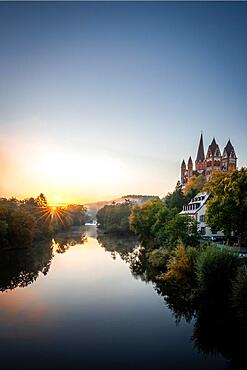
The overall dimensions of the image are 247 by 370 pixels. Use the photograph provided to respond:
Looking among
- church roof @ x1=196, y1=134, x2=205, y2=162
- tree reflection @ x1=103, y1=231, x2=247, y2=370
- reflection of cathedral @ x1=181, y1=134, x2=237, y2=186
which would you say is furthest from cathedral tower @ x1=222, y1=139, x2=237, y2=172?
tree reflection @ x1=103, y1=231, x2=247, y2=370

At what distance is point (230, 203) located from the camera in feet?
104

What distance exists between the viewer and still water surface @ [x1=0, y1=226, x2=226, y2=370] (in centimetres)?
1505

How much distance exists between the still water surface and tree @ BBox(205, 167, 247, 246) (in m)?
9.96

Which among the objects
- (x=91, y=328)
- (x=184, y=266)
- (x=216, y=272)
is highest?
(x=216, y=272)

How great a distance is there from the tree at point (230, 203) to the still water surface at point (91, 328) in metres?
9.96

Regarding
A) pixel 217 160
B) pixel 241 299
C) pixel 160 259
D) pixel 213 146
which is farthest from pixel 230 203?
pixel 213 146

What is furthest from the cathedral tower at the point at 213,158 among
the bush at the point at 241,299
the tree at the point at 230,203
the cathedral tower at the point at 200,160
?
the bush at the point at 241,299

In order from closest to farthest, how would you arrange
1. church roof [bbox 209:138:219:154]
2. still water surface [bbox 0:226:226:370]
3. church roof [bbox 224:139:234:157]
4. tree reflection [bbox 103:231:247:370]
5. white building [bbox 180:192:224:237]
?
still water surface [bbox 0:226:226:370], tree reflection [bbox 103:231:247:370], white building [bbox 180:192:224:237], church roof [bbox 224:139:234:157], church roof [bbox 209:138:219:154]

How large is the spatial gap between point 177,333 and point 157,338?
1.57 meters

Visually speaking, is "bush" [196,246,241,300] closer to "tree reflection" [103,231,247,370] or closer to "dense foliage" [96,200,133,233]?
"tree reflection" [103,231,247,370]

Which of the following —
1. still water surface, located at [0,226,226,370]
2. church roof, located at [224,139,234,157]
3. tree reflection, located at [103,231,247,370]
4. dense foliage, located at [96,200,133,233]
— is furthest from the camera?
church roof, located at [224,139,234,157]

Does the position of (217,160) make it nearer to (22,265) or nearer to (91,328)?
(22,265)

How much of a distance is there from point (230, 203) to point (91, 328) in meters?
19.3

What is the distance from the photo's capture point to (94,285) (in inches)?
1182
